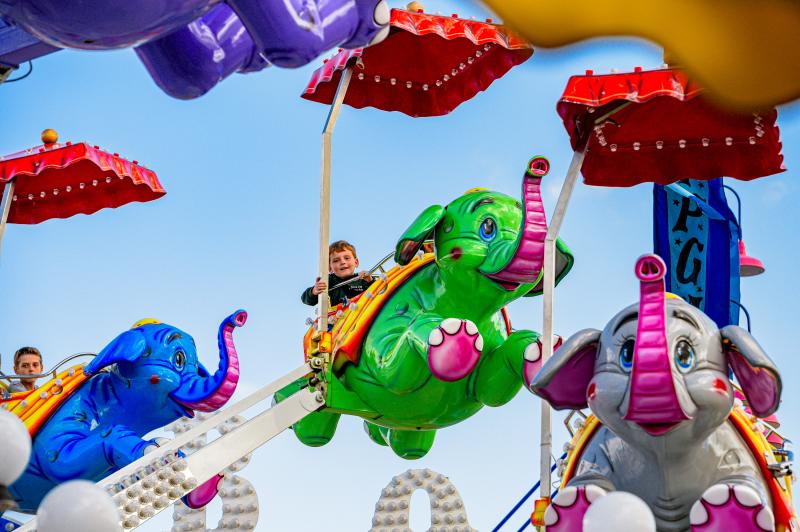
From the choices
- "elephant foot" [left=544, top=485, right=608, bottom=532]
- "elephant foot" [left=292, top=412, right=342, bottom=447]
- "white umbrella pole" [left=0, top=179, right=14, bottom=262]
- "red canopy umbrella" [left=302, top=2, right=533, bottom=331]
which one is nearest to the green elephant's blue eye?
"red canopy umbrella" [left=302, top=2, right=533, bottom=331]

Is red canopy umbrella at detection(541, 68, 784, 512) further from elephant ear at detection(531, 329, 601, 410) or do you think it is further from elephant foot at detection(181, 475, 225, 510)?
elephant foot at detection(181, 475, 225, 510)

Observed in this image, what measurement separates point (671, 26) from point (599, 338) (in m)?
1.12

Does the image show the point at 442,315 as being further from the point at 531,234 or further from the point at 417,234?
the point at 531,234

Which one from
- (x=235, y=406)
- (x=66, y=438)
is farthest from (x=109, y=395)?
(x=235, y=406)

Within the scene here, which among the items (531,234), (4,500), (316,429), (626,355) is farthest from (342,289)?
(4,500)

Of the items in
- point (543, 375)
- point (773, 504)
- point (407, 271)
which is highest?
point (407, 271)

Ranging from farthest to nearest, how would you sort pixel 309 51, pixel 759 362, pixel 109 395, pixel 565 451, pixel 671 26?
1. pixel 109 395
2. pixel 565 451
3. pixel 759 362
4. pixel 671 26
5. pixel 309 51

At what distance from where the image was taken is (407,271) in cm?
513

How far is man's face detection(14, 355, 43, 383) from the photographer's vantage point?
6.12 meters

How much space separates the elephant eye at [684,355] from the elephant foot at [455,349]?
3.84 ft

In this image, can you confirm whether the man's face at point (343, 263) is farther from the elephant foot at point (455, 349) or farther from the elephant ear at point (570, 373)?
the elephant ear at point (570, 373)

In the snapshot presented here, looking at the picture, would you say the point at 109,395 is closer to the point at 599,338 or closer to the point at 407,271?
the point at 407,271

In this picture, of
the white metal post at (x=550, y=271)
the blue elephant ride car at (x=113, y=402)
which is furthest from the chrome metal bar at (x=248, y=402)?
the white metal post at (x=550, y=271)

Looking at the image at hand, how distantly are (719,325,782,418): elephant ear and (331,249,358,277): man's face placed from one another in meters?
2.69
